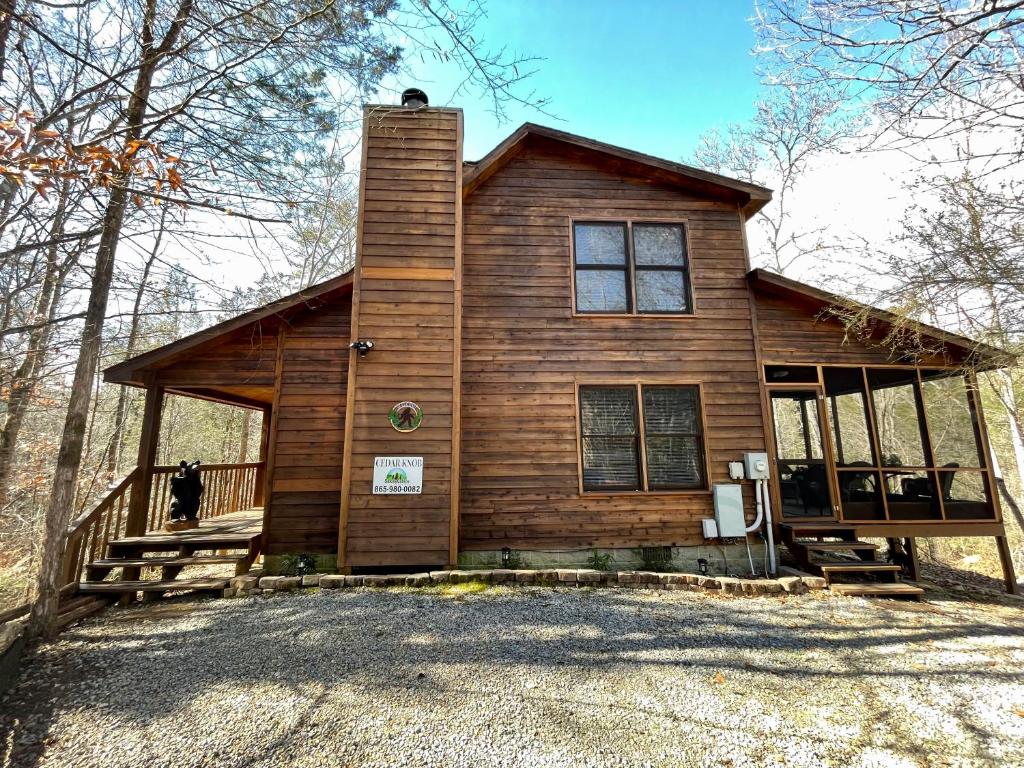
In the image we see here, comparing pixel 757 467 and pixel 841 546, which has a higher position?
pixel 757 467

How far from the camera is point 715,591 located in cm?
486

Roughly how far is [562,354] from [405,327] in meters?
2.25

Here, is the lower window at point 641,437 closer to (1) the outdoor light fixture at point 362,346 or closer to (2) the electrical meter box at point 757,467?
(2) the electrical meter box at point 757,467

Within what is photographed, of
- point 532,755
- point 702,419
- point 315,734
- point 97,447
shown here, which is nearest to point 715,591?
point 702,419

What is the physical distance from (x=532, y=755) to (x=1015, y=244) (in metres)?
6.34

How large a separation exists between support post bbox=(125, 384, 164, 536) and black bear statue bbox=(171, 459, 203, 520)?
19.3 inches

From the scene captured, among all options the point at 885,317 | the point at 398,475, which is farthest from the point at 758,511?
the point at 398,475

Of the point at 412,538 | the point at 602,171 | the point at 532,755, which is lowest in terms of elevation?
the point at 532,755

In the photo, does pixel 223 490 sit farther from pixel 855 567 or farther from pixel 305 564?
pixel 855 567

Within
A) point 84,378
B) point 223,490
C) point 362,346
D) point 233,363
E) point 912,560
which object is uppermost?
point 362,346

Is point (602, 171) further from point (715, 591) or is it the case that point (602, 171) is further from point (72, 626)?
point (72, 626)

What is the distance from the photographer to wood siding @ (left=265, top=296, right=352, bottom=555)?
18.0 ft

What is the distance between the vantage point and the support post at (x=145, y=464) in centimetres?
525

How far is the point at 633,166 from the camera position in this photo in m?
6.65
